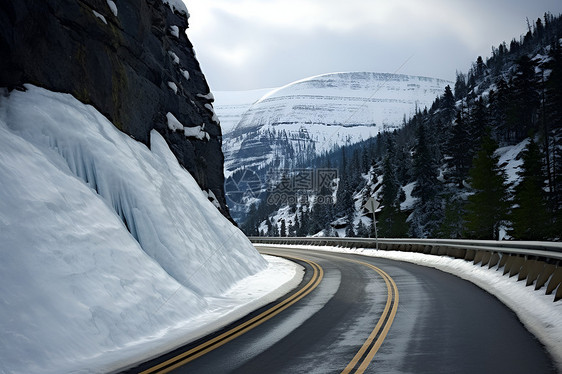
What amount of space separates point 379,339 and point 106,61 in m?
14.1

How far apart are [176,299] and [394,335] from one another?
549 centimetres

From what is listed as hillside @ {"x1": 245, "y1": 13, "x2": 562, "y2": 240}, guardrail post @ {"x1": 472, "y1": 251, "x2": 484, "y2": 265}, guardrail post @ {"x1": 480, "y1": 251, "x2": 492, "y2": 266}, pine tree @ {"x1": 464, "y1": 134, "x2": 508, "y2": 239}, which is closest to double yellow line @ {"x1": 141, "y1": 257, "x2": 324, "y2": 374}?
guardrail post @ {"x1": 480, "y1": 251, "x2": 492, "y2": 266}

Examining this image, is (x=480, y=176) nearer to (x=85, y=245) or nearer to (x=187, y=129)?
(x=187, y=129)

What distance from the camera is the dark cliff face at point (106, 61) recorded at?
40.4 feet

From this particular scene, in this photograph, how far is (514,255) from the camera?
526 inches

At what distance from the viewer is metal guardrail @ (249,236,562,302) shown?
9.62 m

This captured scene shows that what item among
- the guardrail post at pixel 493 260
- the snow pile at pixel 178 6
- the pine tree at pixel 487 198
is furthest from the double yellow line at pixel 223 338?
the pine tree at pixel 487 198

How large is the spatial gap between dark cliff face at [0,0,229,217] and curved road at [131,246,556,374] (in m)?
9.73

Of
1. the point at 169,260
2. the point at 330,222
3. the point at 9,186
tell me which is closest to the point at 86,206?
the point at 9,186

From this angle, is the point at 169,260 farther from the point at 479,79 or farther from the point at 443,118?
the point at 479,79

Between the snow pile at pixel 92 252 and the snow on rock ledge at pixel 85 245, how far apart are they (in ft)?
0.09

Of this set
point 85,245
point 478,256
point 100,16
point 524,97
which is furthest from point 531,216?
point 524,97

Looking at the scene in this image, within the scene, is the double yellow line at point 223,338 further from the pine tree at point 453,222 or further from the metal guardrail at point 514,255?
the pine tree at point 453,222

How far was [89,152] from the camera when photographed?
42.5 feet
